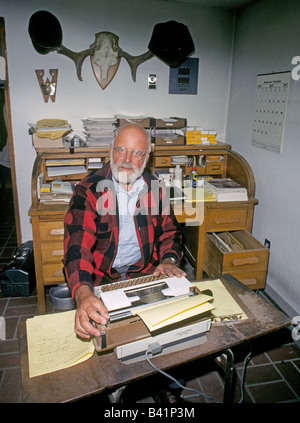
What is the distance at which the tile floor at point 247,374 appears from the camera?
6.70ft

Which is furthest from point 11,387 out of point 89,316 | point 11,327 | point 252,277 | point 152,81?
point 152,81

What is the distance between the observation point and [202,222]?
2912mm

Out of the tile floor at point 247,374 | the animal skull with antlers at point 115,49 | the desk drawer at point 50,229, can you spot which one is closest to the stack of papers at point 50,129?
the animal skull with antlers at point 115,49

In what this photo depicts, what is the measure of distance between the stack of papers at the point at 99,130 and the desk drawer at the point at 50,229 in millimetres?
865

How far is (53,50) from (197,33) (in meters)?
1.49

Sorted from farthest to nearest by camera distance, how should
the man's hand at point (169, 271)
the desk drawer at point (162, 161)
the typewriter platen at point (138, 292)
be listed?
the desk drawer at point (162, 161) < the man's hand at point (169, 271) < the typewriter platen at point (138, 292)

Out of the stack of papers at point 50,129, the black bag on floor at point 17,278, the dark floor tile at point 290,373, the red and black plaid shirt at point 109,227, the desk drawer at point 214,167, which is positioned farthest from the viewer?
the desk drawer at point 214,167

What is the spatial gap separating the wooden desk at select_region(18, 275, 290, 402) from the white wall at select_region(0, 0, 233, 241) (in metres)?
2.54

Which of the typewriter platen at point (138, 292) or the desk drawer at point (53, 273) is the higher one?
the typewriter platen at point (138, 292)

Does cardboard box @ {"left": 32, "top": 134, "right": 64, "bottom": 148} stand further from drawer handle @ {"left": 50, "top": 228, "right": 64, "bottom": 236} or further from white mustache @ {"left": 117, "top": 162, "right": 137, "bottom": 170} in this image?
white mustache @ {"left": 117, "top": 162, "right": 137, "bottom": 170}

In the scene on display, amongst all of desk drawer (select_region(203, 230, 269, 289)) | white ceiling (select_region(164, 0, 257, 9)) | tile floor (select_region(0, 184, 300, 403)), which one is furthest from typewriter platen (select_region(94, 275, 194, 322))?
white ceiling (select_region(164, 0, 257, 9))

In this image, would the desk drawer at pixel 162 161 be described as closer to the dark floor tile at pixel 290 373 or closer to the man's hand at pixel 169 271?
the man's hand at pixel 169 271

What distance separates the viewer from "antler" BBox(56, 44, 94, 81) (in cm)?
314
